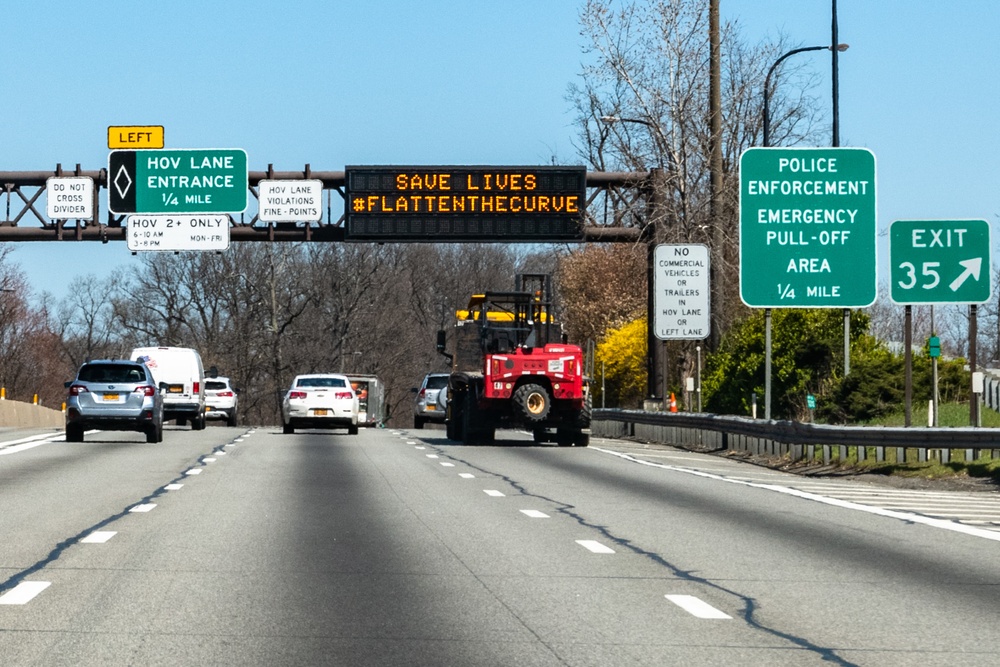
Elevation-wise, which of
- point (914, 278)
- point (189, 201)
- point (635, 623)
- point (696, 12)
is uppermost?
point (696, 12)

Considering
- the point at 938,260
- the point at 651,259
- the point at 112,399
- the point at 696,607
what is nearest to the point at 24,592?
the point at 696,607

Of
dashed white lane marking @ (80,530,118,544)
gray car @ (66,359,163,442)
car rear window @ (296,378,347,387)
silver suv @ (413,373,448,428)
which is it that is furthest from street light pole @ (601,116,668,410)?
dashed white lane marking @ (80,530,118,544)

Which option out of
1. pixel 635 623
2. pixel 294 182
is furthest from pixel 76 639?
pixel 294 182

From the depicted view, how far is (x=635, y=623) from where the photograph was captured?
888 cm

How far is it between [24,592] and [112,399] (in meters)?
21.5

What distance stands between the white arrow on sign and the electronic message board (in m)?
20.2

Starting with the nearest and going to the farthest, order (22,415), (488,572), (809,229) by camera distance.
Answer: (488,572) < (809,229) < (22,415)

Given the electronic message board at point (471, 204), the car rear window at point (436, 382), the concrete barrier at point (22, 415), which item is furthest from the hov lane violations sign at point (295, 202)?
the car rear window at point (436, 382)

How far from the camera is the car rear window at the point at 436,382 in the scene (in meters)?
53.1

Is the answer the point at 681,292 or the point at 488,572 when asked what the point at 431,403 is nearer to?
the point at 681,292

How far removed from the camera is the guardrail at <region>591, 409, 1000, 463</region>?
2053 centimetres

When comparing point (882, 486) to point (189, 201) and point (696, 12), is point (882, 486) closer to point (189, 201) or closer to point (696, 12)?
point (696, 12)

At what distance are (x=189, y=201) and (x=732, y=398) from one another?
15849 millimetres

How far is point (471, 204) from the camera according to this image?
138 ft
